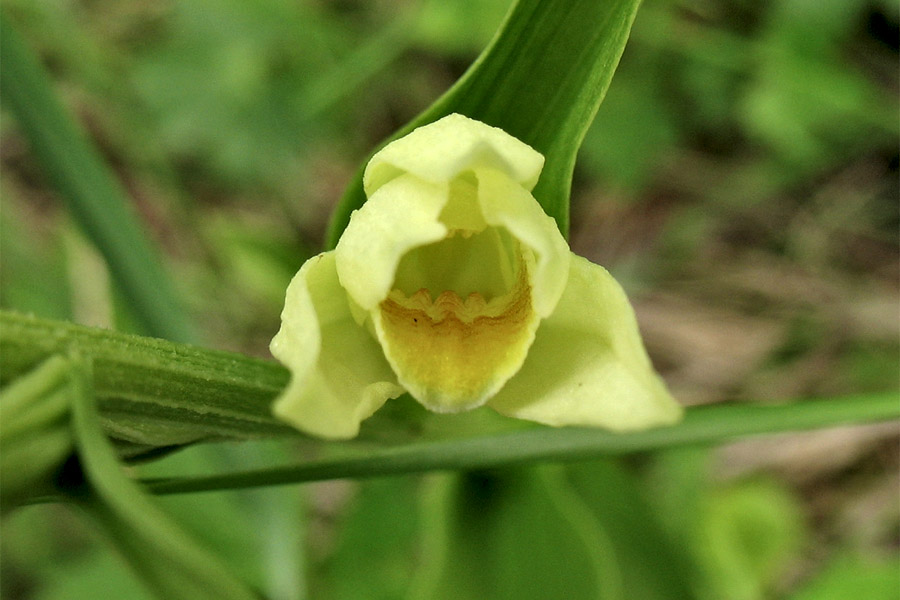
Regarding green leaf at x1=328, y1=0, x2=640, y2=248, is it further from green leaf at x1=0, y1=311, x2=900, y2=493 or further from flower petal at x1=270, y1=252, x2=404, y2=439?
green leaf at x1=0, y1=311, x2=900, y2=493

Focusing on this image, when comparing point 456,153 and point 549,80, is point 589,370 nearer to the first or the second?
point 456,153

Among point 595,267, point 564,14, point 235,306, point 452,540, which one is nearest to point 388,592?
point 452,540

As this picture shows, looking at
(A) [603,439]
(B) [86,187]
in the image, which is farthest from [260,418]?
(B) [86,187]

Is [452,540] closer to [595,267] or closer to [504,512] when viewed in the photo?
[504,512]

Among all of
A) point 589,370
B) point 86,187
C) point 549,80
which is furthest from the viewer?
point 86,187

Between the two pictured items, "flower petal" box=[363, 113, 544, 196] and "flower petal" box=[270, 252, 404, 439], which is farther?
"flower petal" box=[363, 113, 544, 196]

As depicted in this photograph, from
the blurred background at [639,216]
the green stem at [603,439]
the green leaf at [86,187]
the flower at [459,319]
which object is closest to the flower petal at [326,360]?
the flower at [459,319]

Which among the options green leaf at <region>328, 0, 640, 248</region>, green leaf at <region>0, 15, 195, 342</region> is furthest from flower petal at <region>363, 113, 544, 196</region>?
green leaf at <region>0, 15, 195, 342</region>
